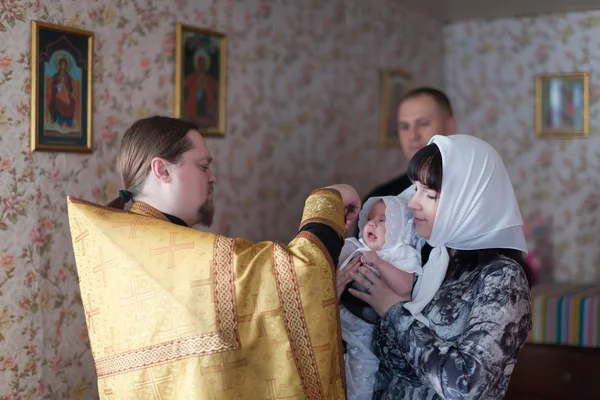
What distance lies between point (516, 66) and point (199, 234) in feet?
12.3

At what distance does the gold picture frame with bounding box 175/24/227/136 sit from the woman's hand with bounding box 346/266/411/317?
1258mm

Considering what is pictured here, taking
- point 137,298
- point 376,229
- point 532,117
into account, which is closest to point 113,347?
point 137,298

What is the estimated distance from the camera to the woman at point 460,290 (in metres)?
1.73

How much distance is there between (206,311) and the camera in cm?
169

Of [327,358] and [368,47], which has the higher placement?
[368,47]

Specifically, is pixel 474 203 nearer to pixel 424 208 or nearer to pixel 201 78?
pixel 424 208

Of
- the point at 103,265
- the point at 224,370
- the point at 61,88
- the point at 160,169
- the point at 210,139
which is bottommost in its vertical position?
the point at 224,370

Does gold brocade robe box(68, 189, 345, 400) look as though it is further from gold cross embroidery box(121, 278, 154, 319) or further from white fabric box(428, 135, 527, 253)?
white fabric box(428, 135, 527, 253)

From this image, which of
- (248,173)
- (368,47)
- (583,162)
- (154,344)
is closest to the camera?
(154,344)

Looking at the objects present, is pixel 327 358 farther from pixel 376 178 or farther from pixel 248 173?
pixel 376 178

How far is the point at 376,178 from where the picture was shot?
4.48 meters

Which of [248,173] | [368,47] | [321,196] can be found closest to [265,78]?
[248,173]

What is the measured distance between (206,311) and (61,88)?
117cm

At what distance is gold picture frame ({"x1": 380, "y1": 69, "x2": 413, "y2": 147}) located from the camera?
14.9 ft
